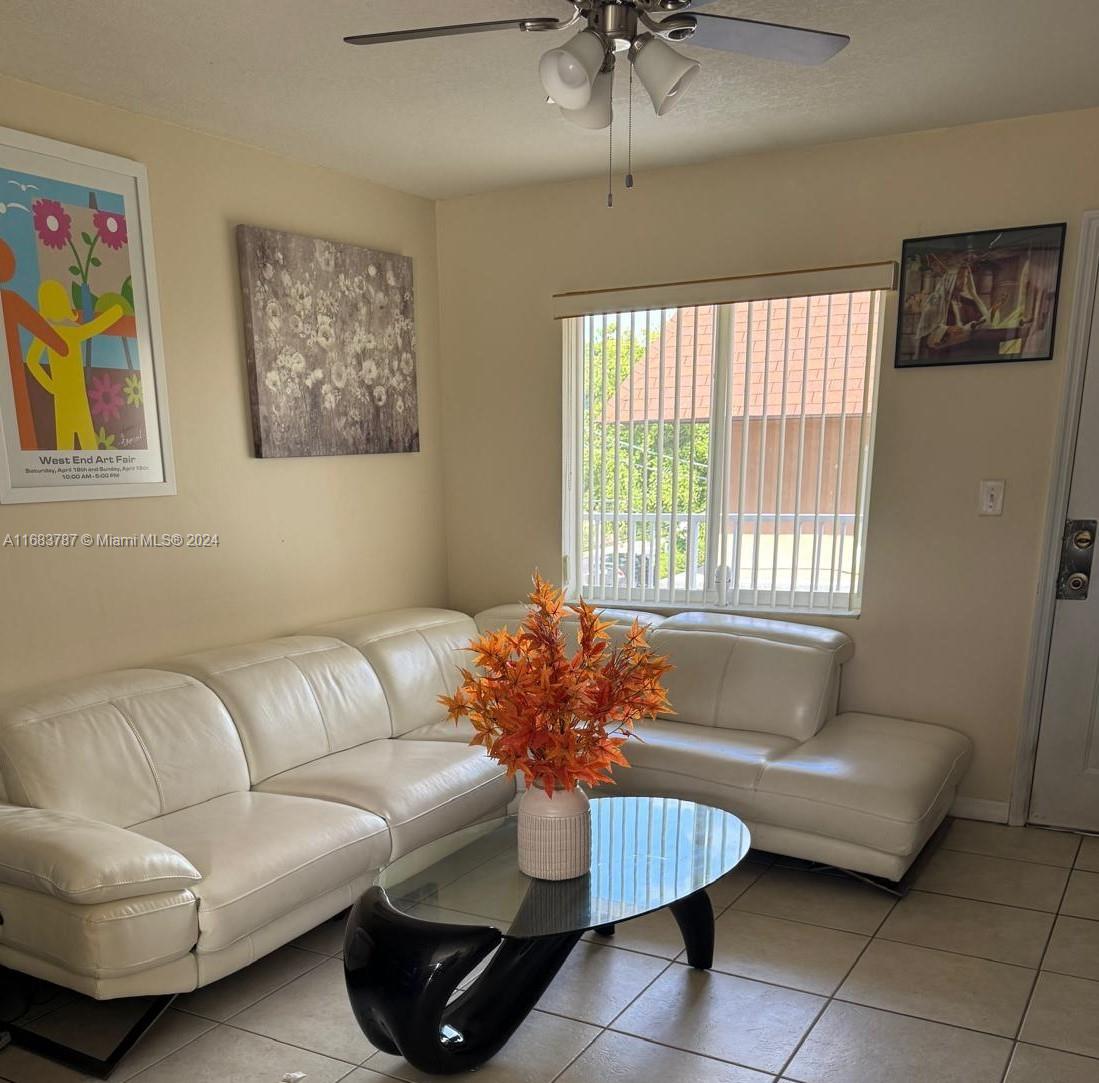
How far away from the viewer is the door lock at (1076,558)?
313cm

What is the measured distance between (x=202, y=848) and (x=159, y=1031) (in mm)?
440

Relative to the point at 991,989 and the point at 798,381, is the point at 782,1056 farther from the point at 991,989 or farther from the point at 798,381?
the point at 798,381

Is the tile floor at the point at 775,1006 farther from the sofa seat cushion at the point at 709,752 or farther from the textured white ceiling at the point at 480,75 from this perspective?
the textured white ceiling at the point at 480,75

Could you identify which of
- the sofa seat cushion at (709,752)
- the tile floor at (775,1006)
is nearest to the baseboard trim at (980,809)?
the tile floor at (775,1006)

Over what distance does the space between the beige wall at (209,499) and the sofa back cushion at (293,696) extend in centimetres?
25

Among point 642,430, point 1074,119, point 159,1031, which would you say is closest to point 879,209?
point 1074,119

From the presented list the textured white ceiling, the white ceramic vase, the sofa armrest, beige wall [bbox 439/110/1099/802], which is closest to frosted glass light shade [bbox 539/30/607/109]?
the textured white ceiling

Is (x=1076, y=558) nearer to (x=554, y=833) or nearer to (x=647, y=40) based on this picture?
(x=554, y=833)

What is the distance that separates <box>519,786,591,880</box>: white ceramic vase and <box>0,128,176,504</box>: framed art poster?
1755 mm

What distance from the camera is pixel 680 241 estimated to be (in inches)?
144

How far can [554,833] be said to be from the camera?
2146 mm

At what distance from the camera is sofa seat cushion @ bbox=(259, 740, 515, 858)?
2688 millimetres

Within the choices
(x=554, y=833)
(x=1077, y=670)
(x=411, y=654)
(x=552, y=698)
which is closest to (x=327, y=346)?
(x=411, y=654)

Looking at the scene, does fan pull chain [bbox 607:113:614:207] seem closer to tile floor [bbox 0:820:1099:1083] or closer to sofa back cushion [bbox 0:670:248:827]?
sofa back cushion [bbox 0:670:248:827]
